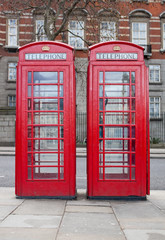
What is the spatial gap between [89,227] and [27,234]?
81 cm

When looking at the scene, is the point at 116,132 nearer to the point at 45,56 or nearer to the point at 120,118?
the point at 120,118

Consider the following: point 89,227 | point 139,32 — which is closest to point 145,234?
point 89,227

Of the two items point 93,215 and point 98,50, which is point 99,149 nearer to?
point 93,215

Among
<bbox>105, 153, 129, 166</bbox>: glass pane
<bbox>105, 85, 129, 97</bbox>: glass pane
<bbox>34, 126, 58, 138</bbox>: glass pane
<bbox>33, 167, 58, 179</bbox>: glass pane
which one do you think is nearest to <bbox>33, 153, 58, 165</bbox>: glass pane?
<bbox>33, 167, 58, 179</bbox>: glass pane

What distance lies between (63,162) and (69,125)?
0.69 metres

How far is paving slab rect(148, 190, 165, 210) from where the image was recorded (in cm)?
548

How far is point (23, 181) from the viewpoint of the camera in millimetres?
5750

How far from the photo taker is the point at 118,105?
5.82 m

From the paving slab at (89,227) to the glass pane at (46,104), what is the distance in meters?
2.02

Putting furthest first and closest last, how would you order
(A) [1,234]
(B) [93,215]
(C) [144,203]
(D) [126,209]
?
(C) [144,203] < (D) [126,209] < (B) [93,215] < (A) [1,234]

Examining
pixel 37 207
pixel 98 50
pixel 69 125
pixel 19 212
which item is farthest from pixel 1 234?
pixel 98 50

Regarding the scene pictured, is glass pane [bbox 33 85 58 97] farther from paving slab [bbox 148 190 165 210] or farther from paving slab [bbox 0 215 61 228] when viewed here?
paving slab [bbox 148 190 165 210]

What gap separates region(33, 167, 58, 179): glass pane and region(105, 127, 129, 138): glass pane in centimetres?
118

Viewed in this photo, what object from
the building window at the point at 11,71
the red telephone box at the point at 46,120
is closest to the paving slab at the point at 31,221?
the red telephone box at the point at 46,120
